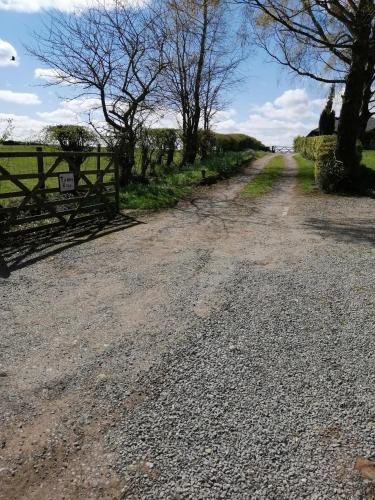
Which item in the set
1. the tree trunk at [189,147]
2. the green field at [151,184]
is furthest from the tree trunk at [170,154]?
the green field at [151,184]

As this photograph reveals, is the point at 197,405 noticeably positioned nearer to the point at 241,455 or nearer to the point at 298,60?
the point at 241,455

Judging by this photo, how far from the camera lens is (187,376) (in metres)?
3.52

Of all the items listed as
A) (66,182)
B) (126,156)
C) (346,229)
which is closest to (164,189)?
(126,156)

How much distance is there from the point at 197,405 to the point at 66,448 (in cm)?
102

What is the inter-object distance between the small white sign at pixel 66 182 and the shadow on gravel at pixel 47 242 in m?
0.87

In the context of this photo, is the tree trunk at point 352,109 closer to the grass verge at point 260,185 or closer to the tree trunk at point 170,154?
the grass verge at point 260,185

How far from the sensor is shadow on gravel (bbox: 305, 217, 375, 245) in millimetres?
8234

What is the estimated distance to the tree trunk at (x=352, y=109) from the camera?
41.7 feet

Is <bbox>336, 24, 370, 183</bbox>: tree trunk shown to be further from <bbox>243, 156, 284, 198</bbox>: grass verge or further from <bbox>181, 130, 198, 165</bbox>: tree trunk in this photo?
<bbox>181, 130, 198, 165</bbox>: tree trunk

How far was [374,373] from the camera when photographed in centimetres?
357

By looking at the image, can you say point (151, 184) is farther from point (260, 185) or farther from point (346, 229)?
point (346, 229)

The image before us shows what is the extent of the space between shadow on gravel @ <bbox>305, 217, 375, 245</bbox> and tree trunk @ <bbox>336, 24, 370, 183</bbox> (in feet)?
15.6

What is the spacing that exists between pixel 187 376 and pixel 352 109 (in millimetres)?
12967

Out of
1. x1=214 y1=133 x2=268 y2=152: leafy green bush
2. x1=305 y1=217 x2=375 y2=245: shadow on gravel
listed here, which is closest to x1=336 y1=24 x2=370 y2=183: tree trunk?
x1=305 y1=217 x2=375 y2=245: shadow on gravel
